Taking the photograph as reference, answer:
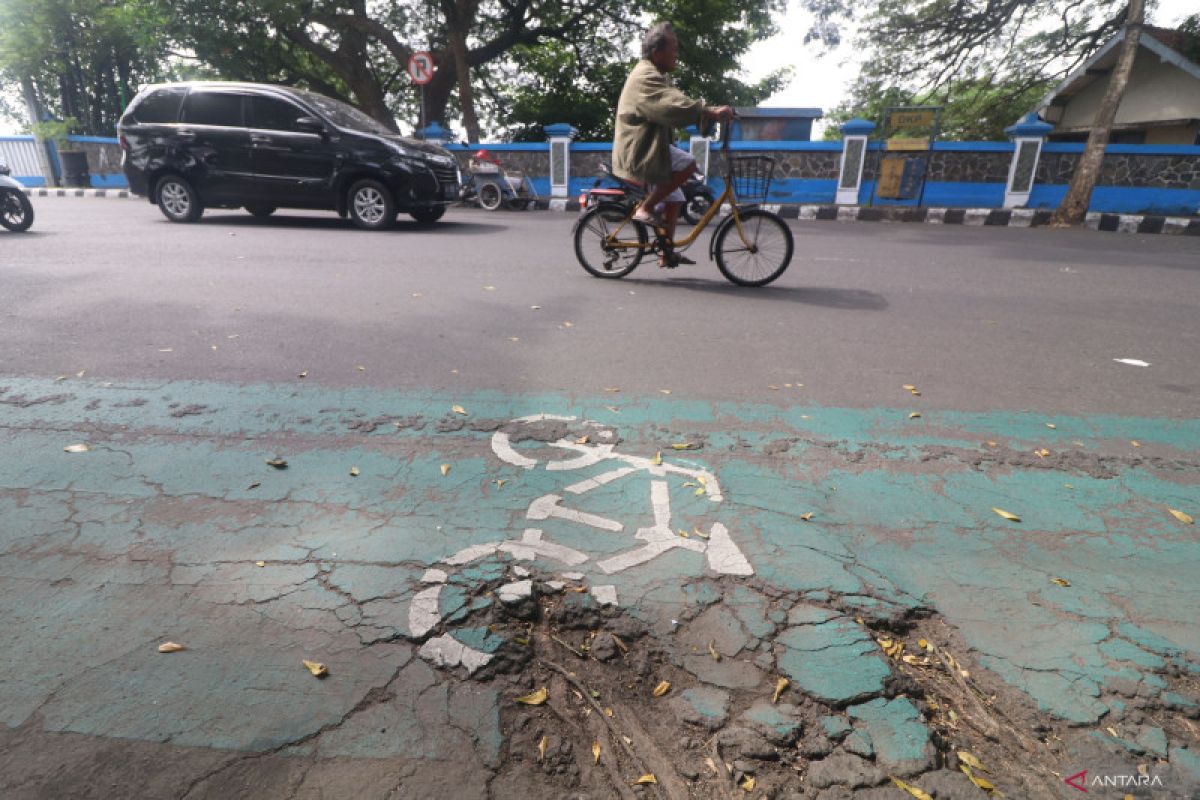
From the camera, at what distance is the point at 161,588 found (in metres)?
1.97

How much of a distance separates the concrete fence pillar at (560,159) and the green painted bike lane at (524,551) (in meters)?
15.8

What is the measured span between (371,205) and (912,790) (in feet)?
33.0

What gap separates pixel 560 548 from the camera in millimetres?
2221

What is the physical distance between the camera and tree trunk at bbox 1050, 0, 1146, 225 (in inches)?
513

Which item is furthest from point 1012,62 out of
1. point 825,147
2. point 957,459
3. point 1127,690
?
point 1127,690

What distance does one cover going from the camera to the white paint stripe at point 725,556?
2.15m

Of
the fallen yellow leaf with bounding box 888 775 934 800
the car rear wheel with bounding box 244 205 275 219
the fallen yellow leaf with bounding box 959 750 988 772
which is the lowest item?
the fallen yellow leaf with bounding box 959 750 988 772

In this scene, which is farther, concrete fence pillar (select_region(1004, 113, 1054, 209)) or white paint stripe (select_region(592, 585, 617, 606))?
concrete fence pillar (select_region(1004, 113, 1054, 209))

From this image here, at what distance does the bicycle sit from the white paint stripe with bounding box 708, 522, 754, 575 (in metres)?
4.16

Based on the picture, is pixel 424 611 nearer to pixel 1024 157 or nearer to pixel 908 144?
pixel 908 144

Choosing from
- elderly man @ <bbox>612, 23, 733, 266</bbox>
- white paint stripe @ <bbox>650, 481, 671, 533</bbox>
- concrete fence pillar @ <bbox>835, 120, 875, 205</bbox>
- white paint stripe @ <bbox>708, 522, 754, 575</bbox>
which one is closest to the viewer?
white paint stripe @ <bbox>708, 522, 754, 575</bbox>

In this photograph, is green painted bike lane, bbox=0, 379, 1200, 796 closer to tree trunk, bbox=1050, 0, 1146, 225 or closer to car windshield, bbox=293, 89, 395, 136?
car windshield, bbox=293, 89, 395, 136

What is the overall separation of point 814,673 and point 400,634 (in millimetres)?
1083

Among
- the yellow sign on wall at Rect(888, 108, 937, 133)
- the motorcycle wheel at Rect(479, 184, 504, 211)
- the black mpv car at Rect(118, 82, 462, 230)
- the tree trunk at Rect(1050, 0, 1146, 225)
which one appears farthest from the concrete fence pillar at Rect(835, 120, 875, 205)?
the black mpv car at Rect(118, 82, 462, 230)
